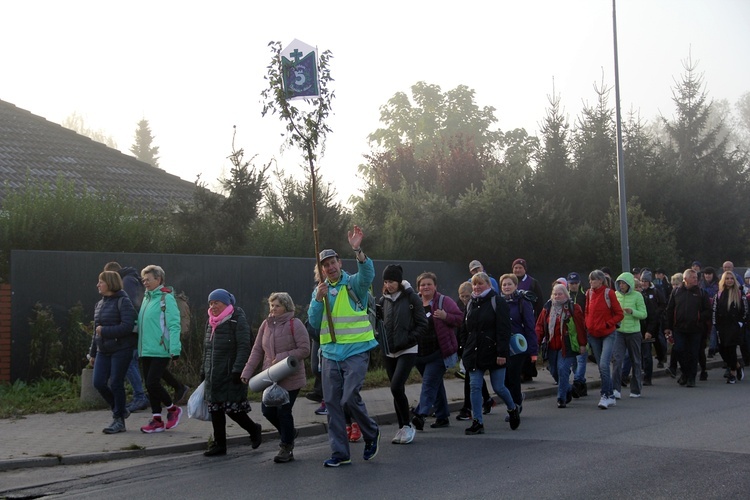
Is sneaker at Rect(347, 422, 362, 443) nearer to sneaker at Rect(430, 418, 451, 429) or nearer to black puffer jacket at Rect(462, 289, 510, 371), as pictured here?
sneaker at Rect(430, 418, 451, 429)

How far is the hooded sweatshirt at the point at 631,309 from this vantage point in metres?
13.1

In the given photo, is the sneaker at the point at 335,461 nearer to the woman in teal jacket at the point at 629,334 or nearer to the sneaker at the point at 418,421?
the sneaker at the point at 418,421

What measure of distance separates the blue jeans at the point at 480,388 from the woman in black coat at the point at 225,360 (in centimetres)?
250

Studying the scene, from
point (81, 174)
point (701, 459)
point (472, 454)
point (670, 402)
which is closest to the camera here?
point (701, 459)

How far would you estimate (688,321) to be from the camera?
14.6 metres

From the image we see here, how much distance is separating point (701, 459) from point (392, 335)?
3.20 m

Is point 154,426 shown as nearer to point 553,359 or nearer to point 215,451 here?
point 215,451

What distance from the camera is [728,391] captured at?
1392 centimetres

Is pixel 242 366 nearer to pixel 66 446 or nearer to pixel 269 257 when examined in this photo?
pixel 66 446

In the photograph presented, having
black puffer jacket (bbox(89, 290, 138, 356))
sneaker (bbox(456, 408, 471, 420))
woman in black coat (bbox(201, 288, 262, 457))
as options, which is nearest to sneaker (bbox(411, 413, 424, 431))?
sneaker (bbox(456, 408, 471, 420))

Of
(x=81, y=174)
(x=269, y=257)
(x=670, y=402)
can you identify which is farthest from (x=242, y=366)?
(x=81, y=174)

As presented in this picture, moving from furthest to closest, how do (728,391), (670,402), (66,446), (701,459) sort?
1. (728,391)
2. (670,402)
3. (66,446)
4. (701,459)

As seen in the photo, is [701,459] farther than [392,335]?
No

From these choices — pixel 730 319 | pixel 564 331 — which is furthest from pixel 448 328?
pixel 730 319
